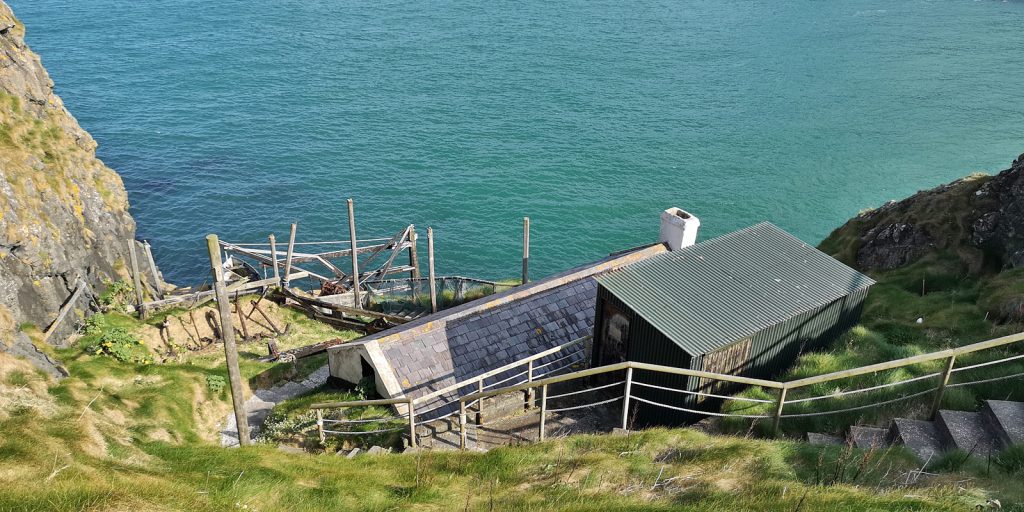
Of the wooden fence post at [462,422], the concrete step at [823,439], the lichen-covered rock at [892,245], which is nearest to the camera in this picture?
the concrete step at [823,439]

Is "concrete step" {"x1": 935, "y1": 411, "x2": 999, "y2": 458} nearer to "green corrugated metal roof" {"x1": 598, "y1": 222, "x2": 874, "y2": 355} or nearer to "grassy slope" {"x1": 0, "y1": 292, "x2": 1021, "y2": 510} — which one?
"grassy slope" {"x1": 0, "y1": 292, "x2": 1021, "y2": 510}

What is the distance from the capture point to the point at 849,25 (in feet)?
293

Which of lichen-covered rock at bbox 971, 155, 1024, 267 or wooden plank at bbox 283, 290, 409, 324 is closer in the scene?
lichen-covered rock at bbox 971, 155, 1024, 267

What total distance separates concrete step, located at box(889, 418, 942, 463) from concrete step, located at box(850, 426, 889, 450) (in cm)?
15

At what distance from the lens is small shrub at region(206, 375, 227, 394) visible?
20188 mm

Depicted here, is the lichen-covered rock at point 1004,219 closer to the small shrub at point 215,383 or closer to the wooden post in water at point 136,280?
the small shrub at point 215,383

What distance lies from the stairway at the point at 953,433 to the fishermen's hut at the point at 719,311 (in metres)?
2.60

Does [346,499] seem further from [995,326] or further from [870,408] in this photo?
[995,326]

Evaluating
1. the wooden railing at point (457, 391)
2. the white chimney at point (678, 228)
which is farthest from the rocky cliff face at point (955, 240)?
the wooden railing at point (457, 391)

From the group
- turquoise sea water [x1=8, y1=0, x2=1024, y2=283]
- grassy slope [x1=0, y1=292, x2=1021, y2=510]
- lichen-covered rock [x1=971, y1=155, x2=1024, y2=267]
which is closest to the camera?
grassy slope [x1=0, y1=292, x2=1021, y2=510]

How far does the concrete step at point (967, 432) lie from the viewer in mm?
11109

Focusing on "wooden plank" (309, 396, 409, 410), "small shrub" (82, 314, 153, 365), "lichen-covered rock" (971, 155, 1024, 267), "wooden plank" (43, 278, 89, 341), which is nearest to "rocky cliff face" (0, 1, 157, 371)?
"wooden plank" (43, 278, 89, 341)

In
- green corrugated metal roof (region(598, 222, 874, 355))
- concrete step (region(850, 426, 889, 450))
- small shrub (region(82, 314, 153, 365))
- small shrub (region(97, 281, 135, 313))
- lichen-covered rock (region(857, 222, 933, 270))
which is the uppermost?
green corrugated metal roof (region(598, 222, 874, 355))

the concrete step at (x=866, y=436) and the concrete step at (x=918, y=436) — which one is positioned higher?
the concrete step at (x=918, y=436)
